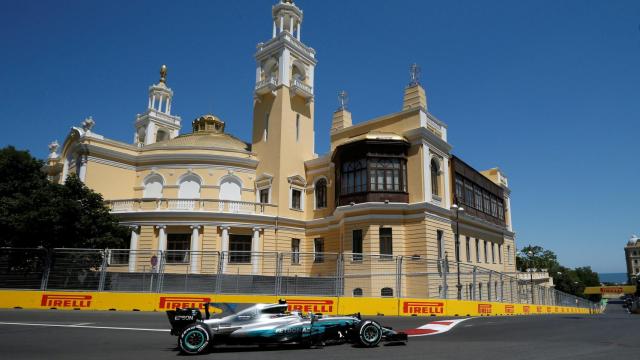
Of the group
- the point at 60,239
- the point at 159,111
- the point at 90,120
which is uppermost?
the point at 159,111

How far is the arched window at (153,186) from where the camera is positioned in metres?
34.4

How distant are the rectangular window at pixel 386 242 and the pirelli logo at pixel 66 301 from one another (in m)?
17.2

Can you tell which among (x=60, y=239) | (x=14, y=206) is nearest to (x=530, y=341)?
(x=60, y=239)

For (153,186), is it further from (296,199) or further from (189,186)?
(296,199)

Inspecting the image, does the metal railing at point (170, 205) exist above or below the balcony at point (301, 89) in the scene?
below

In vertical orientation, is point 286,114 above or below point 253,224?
above

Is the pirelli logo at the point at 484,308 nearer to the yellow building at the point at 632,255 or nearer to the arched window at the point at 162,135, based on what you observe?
the arched window at the point at 162,135

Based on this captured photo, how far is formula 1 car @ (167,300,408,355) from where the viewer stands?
27.2 ft

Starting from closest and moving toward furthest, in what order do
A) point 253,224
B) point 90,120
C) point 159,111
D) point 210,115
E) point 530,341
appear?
point 530,341
point 253,224
point 90,120
point 210,115
point 159,111

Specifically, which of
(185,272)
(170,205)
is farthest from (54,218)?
(185,272)

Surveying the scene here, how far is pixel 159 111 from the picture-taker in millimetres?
57719

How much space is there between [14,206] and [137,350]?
2110 centimetres

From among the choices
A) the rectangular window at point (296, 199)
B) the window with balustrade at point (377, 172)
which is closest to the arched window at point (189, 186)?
the rectangular window at point (296, 199)

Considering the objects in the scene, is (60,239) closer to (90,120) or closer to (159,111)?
(90,120)
